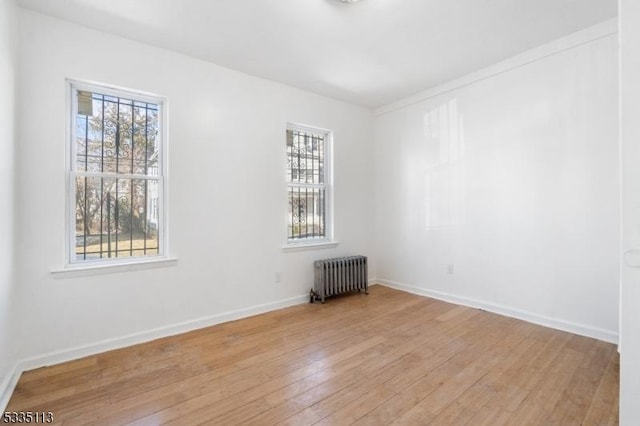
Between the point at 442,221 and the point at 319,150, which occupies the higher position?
the point at 319,150

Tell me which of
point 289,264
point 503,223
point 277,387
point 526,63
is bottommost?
point 277,387

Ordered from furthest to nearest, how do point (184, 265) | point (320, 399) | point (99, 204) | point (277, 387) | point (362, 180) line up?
point (362, 180), point (184, 265), point (99, 204), point (277, 387), point (320, 399)

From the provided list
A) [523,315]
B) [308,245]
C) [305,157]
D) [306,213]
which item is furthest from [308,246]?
[523,315]

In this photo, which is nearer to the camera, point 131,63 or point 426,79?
point 131,63

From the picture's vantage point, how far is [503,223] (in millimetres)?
3496

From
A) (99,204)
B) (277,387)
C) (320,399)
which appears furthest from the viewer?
(99,204)

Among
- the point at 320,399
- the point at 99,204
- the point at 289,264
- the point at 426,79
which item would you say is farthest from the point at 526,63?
the point at 99,204

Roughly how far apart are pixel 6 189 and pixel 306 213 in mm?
2970

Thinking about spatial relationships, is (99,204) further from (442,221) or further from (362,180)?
(442,221)

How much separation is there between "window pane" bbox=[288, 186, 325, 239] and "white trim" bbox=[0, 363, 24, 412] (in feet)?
9.00

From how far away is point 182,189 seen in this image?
3145 mm

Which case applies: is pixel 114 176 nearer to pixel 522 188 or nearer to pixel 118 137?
pixel 118 137

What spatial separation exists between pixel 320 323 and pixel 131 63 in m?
3.17

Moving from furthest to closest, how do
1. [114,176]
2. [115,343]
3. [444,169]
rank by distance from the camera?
[444,169] → [114,176] → [115,343]
